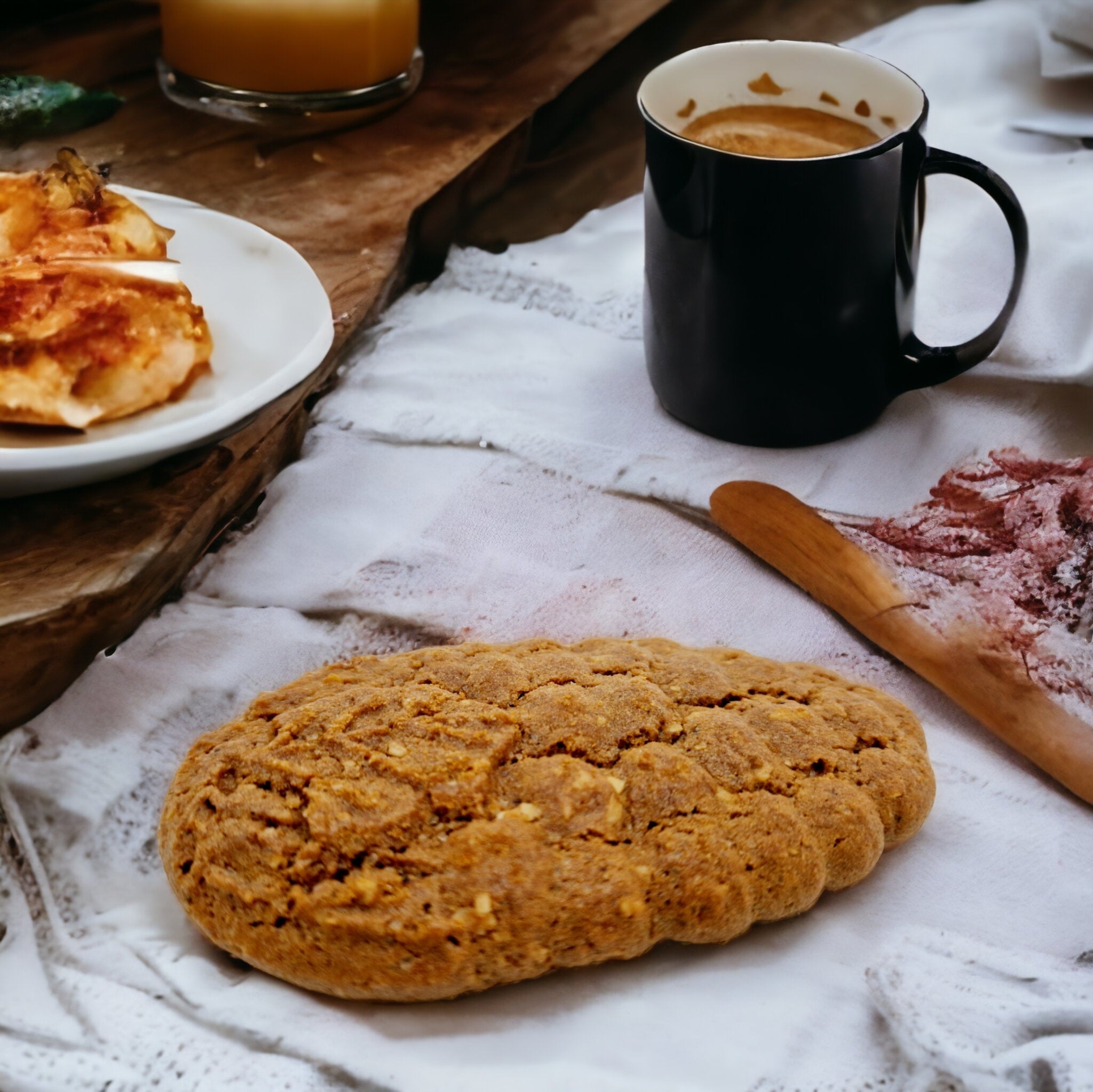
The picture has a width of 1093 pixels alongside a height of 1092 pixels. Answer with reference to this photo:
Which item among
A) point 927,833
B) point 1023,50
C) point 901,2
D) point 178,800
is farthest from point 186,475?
point 901,2

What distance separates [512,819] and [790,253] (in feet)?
1.53

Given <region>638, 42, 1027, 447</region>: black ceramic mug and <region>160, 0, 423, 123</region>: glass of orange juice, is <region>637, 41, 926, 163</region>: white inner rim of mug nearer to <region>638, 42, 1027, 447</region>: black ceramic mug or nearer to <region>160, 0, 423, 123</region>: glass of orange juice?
<region>638, 42, 1027, 447</region>: black ceramic mug

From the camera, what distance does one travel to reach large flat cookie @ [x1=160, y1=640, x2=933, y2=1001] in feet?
1.83

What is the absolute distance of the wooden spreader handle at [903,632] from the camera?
0.71m

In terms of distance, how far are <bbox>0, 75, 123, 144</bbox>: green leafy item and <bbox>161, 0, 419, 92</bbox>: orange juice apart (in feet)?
0.30

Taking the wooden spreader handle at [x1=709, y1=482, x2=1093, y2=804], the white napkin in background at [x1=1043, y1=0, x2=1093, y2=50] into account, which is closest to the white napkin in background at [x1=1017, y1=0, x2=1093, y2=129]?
the white napkin in background at [x1=1043, y1=0, x2=1093, y2=50]

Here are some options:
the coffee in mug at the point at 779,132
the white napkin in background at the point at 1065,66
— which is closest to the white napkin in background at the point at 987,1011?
the coffee in mug at the point at 779,132

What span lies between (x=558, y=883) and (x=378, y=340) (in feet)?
1.99

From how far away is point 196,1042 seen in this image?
1.81 ft

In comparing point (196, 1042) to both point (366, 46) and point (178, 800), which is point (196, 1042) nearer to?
point (178, 800)

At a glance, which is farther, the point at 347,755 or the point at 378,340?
the point at 378,340

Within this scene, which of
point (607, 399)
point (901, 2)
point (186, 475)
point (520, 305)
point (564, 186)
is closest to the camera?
point (186, 475)

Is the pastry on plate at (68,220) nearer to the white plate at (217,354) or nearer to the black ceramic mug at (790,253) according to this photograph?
the white plate at (217,354)

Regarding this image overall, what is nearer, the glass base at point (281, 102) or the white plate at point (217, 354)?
the white plate at point (217, 354)
